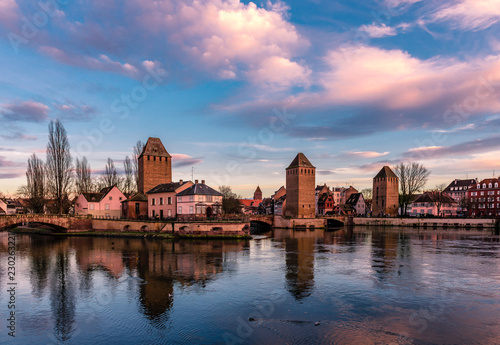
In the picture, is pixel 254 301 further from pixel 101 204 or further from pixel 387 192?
pixel 387 192

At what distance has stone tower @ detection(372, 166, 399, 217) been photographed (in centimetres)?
9519

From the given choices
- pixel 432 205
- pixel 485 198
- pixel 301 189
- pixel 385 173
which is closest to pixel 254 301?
pixel 301 189

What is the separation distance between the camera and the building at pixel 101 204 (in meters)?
57.8

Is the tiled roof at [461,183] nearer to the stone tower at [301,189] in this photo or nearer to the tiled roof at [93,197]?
the stone tower at [301,189]

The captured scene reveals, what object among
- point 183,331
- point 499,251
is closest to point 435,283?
point 183,331

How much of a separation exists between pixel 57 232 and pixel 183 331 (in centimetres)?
4934

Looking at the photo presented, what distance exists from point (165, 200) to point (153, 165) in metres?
16.3

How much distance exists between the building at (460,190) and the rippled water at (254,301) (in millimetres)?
91285

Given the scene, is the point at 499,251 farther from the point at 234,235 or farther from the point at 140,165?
the point at 140,165

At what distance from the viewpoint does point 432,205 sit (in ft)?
310

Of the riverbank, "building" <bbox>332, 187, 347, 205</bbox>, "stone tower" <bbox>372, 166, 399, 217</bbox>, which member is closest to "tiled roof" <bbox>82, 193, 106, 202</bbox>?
the riverbank

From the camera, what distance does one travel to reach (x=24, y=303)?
51.0 ft

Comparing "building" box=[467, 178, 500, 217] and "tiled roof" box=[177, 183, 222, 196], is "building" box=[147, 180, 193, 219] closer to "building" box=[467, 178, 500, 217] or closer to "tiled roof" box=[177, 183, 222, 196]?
"tiled roof" box=[177, 183, 222, 196]

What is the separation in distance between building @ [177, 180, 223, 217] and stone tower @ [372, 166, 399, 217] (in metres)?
62.5
